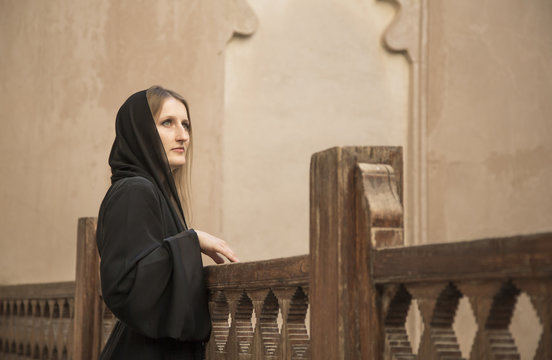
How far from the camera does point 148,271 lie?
2.38 meters

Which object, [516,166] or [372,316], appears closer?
[372,316]

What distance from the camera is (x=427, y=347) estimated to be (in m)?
1.66

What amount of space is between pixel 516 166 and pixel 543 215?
46 cm

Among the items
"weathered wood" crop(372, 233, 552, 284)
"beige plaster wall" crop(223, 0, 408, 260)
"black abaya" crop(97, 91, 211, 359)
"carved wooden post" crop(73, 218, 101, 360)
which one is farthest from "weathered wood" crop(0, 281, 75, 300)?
"weathered wood" crop(372, 233, 552, 284)

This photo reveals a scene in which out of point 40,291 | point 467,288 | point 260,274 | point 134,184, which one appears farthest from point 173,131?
point 40,291

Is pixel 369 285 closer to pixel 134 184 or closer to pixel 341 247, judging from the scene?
pixel 341 247

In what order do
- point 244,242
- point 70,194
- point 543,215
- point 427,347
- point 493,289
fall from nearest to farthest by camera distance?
point 493,289 → point 427,347 → point 70,194 → point 244,242 → point 543,215

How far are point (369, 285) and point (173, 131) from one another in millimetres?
1327

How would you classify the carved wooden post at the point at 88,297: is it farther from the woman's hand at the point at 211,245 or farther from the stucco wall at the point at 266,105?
the stucco wall at the point at 266,105

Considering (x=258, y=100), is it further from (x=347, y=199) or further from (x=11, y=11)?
(x=347, y=199)

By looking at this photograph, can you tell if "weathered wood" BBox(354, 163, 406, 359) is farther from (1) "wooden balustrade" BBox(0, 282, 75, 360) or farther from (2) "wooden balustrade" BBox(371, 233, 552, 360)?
(1) "wooden balustrade" BBox(0, 282, 75, 360)

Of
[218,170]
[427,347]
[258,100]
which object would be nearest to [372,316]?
[427,347]

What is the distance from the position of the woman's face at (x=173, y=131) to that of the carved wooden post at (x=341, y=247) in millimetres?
1041

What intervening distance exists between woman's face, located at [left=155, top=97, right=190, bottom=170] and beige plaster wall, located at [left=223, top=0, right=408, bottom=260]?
10.7 feet
